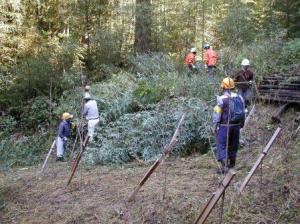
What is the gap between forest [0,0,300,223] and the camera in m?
11.8

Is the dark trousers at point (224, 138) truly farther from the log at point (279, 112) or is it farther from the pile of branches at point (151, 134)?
the log at point (279, 112)

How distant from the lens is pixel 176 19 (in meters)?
19.0

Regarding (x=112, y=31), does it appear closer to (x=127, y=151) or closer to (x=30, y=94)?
(x=30, y=94)

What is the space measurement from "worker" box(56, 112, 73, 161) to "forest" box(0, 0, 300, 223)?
27 centimetres

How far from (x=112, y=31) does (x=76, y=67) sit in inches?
94.9

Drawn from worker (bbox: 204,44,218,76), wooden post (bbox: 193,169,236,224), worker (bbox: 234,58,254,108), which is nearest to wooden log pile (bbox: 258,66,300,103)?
worker (bbox: 234,58,254,108)

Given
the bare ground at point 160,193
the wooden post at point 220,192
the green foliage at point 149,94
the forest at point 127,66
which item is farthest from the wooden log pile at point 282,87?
the wooden post at point 220,192

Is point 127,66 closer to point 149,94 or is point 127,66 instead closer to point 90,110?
point 149,94

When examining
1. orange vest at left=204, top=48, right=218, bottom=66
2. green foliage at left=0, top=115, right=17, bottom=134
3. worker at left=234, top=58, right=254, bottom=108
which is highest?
orange vest at left=204, top=48, right=218, bottom=66

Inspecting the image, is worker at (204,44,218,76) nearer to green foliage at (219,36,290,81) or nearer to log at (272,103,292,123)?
green foliage at (219,36,290,81)

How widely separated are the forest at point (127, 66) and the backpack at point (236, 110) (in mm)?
1857

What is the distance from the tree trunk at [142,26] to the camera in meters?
18.3

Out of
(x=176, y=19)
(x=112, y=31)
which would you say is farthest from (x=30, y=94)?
(x=176, y=19)

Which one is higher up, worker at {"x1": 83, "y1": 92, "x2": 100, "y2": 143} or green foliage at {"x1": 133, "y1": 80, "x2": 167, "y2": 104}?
green foliage at {"x1": 133, "y1": 80, "x2": 167, "y2": 104}
